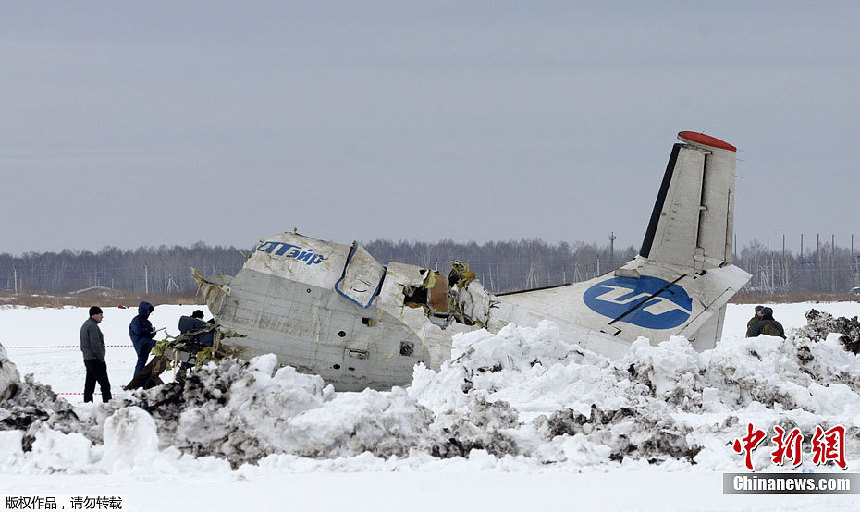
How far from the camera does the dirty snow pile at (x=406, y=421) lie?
880cm

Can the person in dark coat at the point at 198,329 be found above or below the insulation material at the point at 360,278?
below

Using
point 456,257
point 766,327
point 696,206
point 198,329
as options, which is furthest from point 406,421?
point 456,257

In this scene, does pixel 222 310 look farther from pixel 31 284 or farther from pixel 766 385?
pixel 31 284

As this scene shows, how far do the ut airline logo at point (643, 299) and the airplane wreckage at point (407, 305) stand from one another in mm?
16

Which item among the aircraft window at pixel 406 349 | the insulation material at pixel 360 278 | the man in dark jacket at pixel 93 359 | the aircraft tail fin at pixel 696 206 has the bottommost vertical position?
the man in dark jacket at pixel 93 359

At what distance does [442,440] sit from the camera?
30.0 ft

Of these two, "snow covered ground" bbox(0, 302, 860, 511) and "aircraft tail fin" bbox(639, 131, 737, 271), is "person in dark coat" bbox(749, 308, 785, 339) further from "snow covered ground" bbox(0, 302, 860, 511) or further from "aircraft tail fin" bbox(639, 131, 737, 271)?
"snow covered ground" bbox(0, 302, 860, 511)

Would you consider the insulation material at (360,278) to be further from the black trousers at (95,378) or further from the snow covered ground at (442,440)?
the black trousers at (95,378)

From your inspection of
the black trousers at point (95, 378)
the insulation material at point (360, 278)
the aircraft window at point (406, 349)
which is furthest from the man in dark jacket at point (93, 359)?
the aircraft window at point (406, 349)

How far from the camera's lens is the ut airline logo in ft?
48.3

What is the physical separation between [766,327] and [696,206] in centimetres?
229

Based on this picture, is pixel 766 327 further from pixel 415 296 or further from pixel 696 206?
pixel 415 296

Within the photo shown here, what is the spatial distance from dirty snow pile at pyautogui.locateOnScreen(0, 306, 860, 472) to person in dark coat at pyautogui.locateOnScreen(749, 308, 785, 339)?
3546 mm

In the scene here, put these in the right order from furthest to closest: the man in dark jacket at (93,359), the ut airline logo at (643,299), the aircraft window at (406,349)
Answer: the ut airline logo at (643,299), the aircraft window at (406,349), the man in dark jacket at (93,359)
